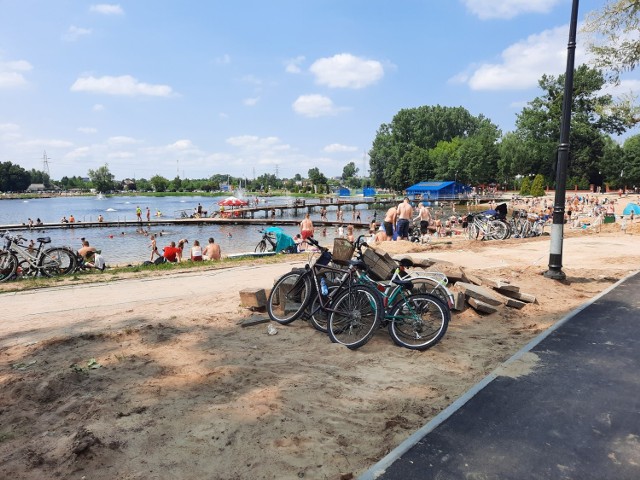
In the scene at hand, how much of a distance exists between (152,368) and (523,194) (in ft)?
283

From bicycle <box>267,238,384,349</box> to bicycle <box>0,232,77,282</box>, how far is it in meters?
8.26

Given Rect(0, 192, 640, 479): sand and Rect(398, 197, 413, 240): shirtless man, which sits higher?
Rect(398, 197, 413, 240): shirtless man

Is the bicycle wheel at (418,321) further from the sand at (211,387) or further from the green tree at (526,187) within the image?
the green tree at (526,187)

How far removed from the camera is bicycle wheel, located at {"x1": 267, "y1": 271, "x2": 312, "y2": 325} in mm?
6352

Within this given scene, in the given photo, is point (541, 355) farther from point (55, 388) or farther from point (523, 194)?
point (523, 194)

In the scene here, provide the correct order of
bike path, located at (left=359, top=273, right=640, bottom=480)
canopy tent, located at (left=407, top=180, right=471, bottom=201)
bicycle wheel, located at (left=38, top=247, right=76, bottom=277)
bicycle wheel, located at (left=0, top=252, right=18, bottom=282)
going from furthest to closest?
1. canopy tent, located at (left=407, top=180, right=471, bottom=201)
2. bicycle wheel, located at (left=38, top=247, right=76, bottom=277)
3. bicycle wheel, located at (left=0, top=252, right=18, bottom=282)
4. bike path, located at (left=359, top=273, right=640, bottom=480)

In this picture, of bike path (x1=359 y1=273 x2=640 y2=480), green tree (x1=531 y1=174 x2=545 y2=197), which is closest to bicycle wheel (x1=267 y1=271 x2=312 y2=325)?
bike path (x1=359 y1=273 x2=640 y2=480)

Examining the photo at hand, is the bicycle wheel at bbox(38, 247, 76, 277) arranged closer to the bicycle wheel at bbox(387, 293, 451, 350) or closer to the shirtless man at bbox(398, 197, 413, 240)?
the bicycle wheel at bbox(387, 293, 451, 350)

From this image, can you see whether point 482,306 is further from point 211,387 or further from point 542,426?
point 211,387

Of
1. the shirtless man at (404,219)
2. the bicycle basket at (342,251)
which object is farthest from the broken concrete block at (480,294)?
the shirtless man at (404,219)

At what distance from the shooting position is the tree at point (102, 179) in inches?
7175

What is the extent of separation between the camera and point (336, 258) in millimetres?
6680

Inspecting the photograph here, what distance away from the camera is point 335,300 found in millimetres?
5855

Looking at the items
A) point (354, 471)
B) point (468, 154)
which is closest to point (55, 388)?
point (354, 471)
